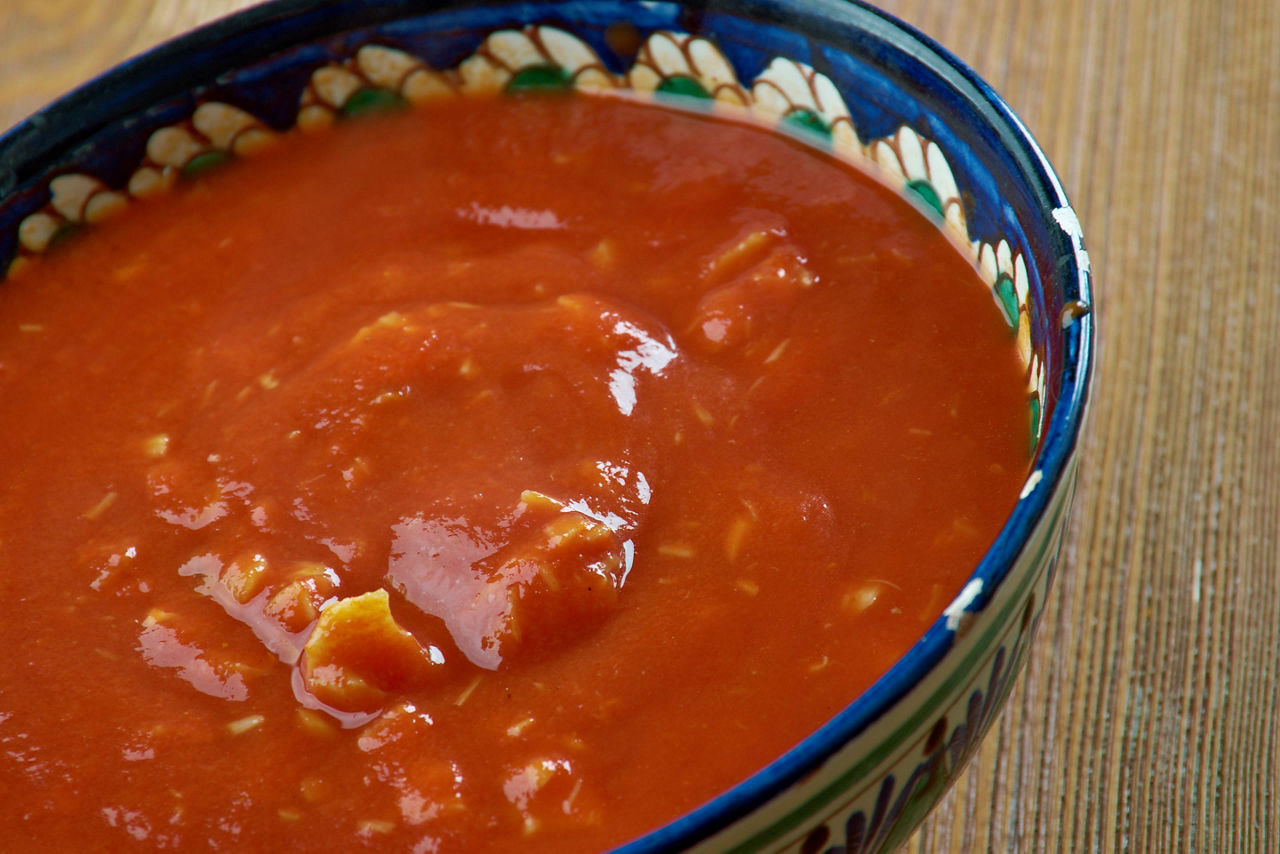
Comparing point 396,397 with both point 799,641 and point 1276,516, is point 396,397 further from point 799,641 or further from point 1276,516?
point 1276,516

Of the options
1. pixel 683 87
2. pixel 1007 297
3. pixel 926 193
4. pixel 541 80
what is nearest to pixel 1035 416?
pixel 1007 297

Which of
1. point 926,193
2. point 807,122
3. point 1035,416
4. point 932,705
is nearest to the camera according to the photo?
point 932,705

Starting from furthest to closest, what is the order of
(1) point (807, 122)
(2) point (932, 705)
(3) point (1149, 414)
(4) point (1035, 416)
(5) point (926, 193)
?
(3) point (1149, 414) → (1) point (807, 122) → (5) point (926, 193) → (4) point (1035, 416) → (2) point (932, 705)

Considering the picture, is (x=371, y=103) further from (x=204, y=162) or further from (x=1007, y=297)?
(x=1007, y=297)

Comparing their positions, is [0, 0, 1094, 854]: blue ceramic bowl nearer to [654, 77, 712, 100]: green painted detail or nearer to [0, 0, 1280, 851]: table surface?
[654, 77, 712, 100]: green painted detail

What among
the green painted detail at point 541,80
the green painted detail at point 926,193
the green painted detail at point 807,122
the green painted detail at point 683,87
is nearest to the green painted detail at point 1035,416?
the green painted detail at point 926,193

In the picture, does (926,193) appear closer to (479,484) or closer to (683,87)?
(683,87)

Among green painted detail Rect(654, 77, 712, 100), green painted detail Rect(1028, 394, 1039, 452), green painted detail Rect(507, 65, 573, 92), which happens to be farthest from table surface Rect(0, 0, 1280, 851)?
green painted detail Rect(507, 65, 573, 92)

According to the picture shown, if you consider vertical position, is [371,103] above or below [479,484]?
above

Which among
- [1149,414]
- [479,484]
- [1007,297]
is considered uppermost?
[1007,297]

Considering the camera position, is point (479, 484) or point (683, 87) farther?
point (683, 87)
